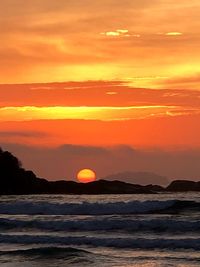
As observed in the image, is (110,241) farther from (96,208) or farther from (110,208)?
(110,208)

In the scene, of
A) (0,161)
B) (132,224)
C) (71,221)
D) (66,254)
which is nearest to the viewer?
(66,254)

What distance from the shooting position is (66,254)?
875 inches

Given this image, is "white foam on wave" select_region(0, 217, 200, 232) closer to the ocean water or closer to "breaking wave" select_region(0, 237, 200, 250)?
the ocean water

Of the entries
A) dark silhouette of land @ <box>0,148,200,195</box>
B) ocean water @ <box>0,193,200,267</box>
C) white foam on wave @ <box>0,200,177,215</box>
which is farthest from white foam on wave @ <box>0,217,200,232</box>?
dark silhouette of land @ <box>0,148,200,195</box>

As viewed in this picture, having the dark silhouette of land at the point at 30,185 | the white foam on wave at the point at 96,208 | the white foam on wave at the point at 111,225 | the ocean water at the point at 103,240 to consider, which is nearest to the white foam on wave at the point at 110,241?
the ocean water at the point at 103,240

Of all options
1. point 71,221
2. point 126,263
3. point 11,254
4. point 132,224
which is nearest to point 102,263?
point 126,263

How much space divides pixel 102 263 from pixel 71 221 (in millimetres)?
13800

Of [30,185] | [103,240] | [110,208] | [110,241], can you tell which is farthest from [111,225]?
[30,185]

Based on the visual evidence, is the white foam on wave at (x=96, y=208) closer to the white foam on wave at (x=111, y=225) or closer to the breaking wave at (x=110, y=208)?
the breaking wave at (x=110, y=208)

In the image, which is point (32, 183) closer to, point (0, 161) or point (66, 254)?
point (0, 161)

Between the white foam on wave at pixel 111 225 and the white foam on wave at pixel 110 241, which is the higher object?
the white foam on wave at pixel 111 225

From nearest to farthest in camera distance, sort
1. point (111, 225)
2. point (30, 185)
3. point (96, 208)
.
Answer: point (111, 225) → point (96, 208) → point (30, 185)

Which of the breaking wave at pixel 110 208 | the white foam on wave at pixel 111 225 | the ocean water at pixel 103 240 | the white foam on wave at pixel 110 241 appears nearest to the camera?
the ocean water at pixel 103 240

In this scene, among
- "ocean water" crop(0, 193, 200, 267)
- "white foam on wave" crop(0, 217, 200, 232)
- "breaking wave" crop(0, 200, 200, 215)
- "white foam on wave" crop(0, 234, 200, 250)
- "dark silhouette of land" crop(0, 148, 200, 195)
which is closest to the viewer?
"ocean water" crop(0, 193, 200, 267)
